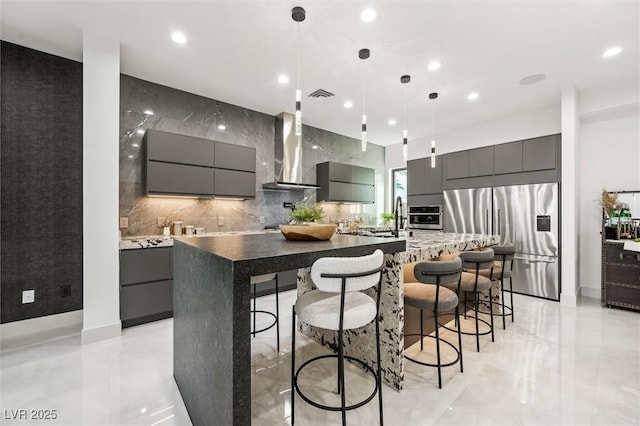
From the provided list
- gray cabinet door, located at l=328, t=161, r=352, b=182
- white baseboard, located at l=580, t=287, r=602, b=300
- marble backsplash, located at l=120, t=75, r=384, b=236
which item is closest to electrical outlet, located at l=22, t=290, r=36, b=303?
marble backsplash, located at l=120, t=75, r=384, b=236

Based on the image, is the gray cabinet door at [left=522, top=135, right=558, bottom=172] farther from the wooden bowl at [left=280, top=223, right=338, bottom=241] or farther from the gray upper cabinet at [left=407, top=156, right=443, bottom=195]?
the wooden bowl at [left=280, top=223, right=338, bottom=241]

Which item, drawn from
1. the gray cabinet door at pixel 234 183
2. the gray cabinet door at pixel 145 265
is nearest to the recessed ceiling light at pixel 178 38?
the gray cabinet door at pixel 234 183

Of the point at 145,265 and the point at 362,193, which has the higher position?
the point at 362,193

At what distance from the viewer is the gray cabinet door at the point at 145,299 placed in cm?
293

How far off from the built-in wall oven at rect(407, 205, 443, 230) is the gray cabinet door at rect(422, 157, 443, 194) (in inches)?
13.1

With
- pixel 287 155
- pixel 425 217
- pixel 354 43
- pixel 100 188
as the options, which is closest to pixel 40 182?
pixel 100 188

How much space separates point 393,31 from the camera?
8.56 feet

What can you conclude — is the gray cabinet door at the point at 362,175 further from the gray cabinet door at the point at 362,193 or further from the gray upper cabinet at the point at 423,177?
the gray upper cabinet at the point at 423,177

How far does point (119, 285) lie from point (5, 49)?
2587mm

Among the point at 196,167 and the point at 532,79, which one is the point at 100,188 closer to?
the point at 196,167

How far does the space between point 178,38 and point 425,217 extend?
481 centimetres

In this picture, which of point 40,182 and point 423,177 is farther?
point 423,177

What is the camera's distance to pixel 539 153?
4.10 m

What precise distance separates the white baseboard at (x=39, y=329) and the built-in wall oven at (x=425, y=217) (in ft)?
17.7
